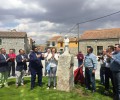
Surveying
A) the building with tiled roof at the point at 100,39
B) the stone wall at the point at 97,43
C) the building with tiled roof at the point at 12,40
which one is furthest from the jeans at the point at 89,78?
the building with tiled roof at the point at 12,40

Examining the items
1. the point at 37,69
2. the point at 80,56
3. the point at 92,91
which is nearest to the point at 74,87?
the point at 92,91

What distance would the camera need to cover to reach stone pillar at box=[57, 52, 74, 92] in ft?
34.5

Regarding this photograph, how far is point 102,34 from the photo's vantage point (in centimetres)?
5416

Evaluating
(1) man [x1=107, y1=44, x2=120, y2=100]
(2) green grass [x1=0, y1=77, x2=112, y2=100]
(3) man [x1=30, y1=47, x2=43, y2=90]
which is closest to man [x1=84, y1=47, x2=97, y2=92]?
(2) green grass [x1=0, y1=77, x2=112, y2=100]

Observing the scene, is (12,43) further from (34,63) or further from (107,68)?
(107,68)

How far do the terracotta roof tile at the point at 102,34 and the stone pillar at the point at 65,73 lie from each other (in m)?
40.4

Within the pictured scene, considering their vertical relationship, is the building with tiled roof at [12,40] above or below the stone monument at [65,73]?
above

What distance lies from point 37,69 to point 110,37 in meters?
41.4

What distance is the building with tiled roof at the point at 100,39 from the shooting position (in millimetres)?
50600

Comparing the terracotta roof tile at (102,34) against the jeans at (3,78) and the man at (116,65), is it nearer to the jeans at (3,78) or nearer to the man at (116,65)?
the jeans at (3,78)

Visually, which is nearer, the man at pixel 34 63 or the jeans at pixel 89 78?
the jeans at pixel 89 78

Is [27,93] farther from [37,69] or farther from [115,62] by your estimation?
[115,62]

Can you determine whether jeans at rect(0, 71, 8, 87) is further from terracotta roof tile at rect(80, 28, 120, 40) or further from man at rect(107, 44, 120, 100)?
terracotta roof tile at rect(80, 28, 120, 40)

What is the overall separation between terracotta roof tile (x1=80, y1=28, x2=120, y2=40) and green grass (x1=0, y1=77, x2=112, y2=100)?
40.5 m
